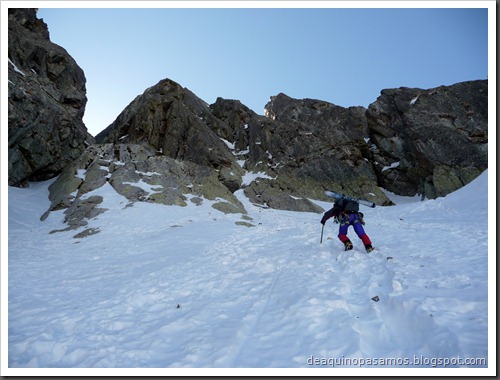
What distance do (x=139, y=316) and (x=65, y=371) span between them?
90.4 inches

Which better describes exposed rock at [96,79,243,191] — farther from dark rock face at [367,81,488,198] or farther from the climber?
the climber

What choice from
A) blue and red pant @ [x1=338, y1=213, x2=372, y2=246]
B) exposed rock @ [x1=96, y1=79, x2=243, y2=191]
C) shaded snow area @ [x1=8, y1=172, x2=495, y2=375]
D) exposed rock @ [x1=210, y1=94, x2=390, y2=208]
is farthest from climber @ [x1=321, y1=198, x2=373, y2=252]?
exposed rock @ [x1=96, y1=79, x2=243, y2=191]

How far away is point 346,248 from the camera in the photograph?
1101cm

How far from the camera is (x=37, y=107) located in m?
35.3

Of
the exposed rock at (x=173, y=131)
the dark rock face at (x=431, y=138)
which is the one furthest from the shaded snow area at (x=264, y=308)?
the dark rock face at (x=431, y=138)

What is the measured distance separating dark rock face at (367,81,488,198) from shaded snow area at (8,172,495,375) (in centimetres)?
4577

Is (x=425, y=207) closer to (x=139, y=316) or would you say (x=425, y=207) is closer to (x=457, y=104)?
(x=139, y=316)

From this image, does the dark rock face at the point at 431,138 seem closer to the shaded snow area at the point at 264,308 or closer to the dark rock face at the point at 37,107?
the shaded snow area at the point at 264,308

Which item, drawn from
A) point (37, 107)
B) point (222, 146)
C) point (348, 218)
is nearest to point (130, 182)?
point (37, 107)

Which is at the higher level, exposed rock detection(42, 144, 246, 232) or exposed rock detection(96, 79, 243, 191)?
exposed rock detection(96, 79, 243, 191)

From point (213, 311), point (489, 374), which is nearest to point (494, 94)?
point (489, 374)

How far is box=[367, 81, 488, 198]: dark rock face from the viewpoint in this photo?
4750cm

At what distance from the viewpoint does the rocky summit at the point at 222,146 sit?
109 feet

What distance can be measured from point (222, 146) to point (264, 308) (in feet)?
170
